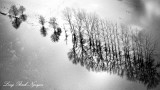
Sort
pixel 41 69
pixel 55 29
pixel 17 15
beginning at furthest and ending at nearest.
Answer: pixel 17 15 → pixel 55 29 → pixel 41 69

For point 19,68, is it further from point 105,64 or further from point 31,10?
point 31,10

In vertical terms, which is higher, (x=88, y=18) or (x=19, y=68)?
(x=88, y=18)

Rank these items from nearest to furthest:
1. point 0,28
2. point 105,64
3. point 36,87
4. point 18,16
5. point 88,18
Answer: point 36,87, point 105,64, point 0,28, point 88,18, point 18,16

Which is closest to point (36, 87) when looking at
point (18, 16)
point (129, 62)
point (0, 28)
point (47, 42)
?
point (47, 42)

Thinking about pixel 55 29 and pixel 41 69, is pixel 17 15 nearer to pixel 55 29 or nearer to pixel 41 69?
pixel 55 29

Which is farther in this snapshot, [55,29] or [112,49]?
[55,29]

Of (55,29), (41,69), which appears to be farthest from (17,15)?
(41,69)

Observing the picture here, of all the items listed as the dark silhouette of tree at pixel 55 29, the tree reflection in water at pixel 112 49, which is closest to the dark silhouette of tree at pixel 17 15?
the dark silhouette of tree at pixel 55 29

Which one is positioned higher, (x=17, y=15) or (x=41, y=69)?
(x=17, y=15)

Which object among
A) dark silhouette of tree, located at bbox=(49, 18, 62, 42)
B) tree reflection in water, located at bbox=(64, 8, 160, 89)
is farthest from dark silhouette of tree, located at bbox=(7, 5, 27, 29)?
tree reflection in water, located at bbox=(64, 8, 160, 89)

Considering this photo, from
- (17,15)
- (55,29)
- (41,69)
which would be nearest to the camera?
(41,69)
